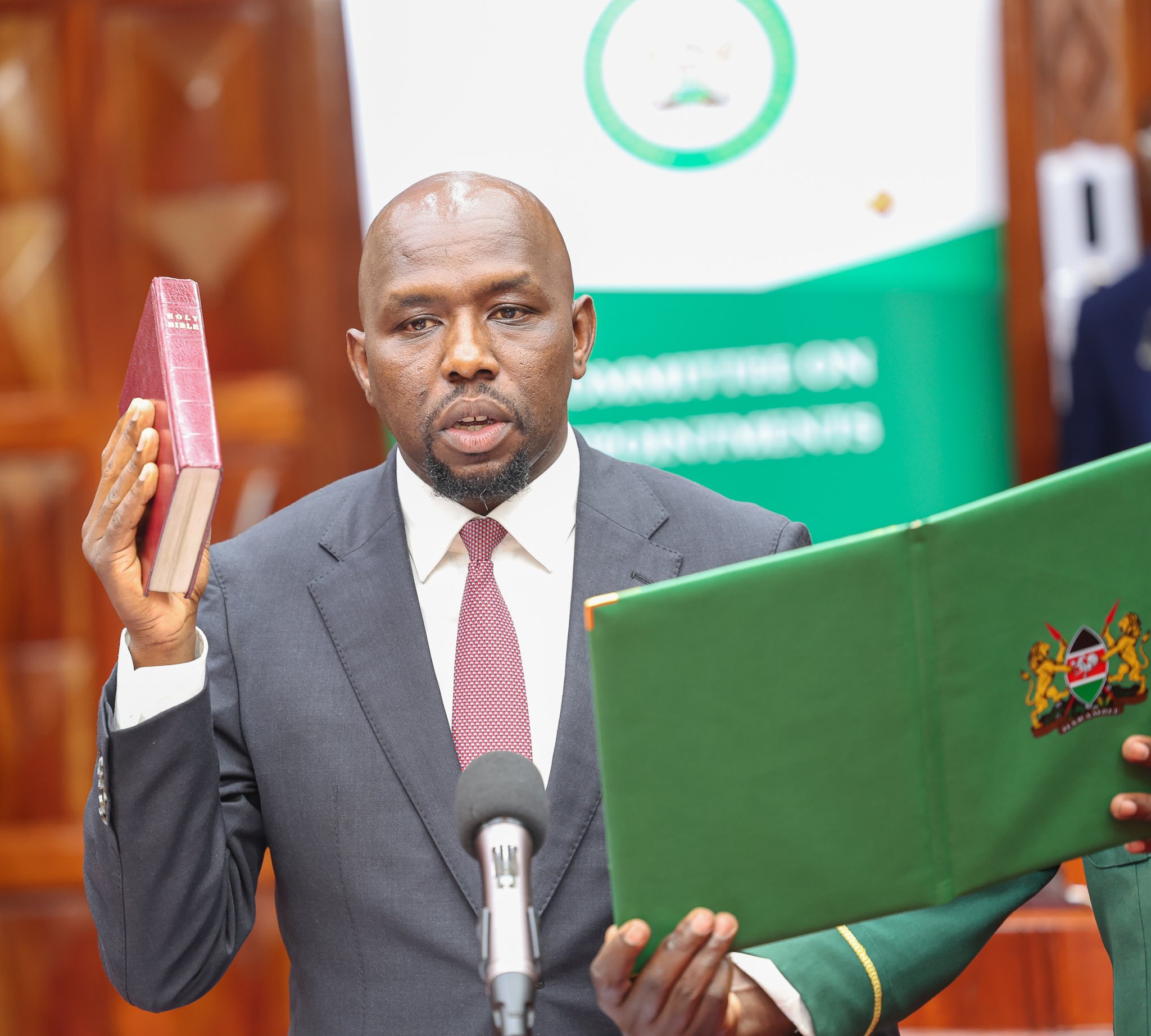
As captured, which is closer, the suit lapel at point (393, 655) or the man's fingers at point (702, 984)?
the man's fingers at point (702, 984)

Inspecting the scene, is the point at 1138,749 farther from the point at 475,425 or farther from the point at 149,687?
the point at 149,687

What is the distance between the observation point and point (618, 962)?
107 cm

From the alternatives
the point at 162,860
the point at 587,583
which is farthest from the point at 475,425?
the point at 162,860

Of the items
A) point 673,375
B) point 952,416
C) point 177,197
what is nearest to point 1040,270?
point 952,416

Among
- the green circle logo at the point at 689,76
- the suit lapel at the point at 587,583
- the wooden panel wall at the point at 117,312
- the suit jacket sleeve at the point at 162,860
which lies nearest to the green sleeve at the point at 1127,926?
the suit lapel at the point at 587,583

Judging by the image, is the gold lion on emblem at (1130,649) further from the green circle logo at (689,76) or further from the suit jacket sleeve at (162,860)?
the green circle logo at (689,76)

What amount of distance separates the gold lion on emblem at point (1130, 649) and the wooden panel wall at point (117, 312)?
2091mm

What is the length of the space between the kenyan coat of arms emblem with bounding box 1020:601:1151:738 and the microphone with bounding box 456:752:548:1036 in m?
0.49

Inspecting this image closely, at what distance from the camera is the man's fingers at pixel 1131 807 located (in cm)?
120

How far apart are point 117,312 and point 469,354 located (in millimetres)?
1996

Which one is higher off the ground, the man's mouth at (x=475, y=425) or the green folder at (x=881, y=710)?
the man's mouth at (x=475, y=425)

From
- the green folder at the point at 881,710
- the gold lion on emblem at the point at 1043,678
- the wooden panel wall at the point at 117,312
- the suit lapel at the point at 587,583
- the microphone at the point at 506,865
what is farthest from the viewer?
the wooden panel wall at the point at 117,312

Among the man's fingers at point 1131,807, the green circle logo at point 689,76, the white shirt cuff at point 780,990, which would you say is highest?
the green circle logo at point 689,76

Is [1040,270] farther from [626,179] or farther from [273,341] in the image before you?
[273,341]
